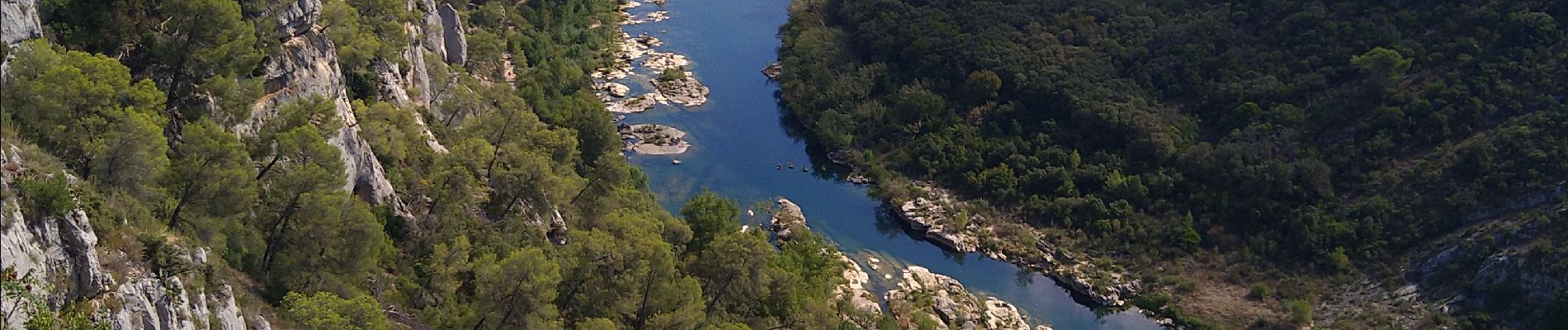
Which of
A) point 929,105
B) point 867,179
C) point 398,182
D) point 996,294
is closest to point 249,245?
point 398,182

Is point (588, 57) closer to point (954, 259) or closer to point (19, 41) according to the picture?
point (954, 259)

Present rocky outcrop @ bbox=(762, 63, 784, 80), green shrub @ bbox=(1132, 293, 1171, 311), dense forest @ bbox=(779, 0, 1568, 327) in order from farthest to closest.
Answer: rocky outcrop @ bbox=(762, 63, 784, 80) < dense forest @ bbox=(779, 0, 1568, 327) < green shrub @ bbox=(1132, 293, 1171, 311)

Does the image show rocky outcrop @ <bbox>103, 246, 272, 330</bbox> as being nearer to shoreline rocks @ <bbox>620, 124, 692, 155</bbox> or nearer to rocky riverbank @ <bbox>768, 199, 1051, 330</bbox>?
rocky riverbank @ <bbox>768, 199, 1051, 330</bbox>

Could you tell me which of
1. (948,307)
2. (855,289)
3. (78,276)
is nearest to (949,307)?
(948,307)

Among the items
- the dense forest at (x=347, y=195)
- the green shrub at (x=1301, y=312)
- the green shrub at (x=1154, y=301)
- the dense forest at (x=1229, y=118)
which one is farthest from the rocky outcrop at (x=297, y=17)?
the green shrub at (x=1301, y=312)

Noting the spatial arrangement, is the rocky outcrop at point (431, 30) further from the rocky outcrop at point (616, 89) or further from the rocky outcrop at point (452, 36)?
the rocky outcrop at point (616, 89)

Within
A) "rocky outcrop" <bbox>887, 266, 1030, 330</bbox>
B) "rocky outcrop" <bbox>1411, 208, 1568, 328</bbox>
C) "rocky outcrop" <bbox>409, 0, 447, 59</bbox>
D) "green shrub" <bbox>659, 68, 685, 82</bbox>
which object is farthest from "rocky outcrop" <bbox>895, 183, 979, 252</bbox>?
"rocky outcrop" <bbox>409, 0, 447, 59</bbox>
